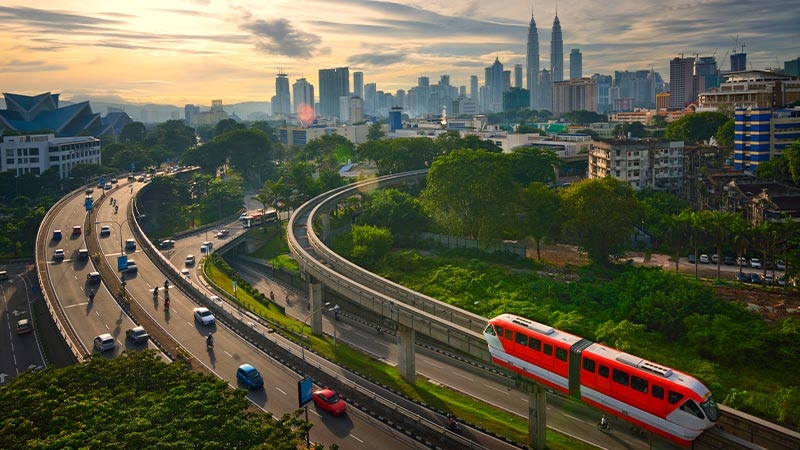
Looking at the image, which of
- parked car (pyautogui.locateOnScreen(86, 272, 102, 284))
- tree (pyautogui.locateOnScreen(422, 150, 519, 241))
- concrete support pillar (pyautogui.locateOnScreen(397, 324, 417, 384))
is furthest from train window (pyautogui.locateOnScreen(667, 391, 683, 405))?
parked car (pyautogui.locateOnScreen(86, 272, 102, 284))

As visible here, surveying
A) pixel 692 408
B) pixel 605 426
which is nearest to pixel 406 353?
pixel 605 426

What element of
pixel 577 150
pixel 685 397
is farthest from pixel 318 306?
pixel 577 150

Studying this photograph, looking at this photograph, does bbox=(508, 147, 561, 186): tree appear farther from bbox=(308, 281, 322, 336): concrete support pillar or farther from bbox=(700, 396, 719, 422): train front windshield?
bbox=(700, 396, 719, 422): train front windshield

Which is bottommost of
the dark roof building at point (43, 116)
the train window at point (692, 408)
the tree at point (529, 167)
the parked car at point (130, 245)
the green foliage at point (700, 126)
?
the train window at point (692, 408)

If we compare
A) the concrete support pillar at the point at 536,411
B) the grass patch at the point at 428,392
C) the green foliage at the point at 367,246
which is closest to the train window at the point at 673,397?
the concrete support pillar at the point at 536,411

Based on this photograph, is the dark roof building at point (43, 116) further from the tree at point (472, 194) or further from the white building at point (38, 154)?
the tree at point (472, 194)

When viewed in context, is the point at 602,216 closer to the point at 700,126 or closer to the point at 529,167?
the point at 529,167
